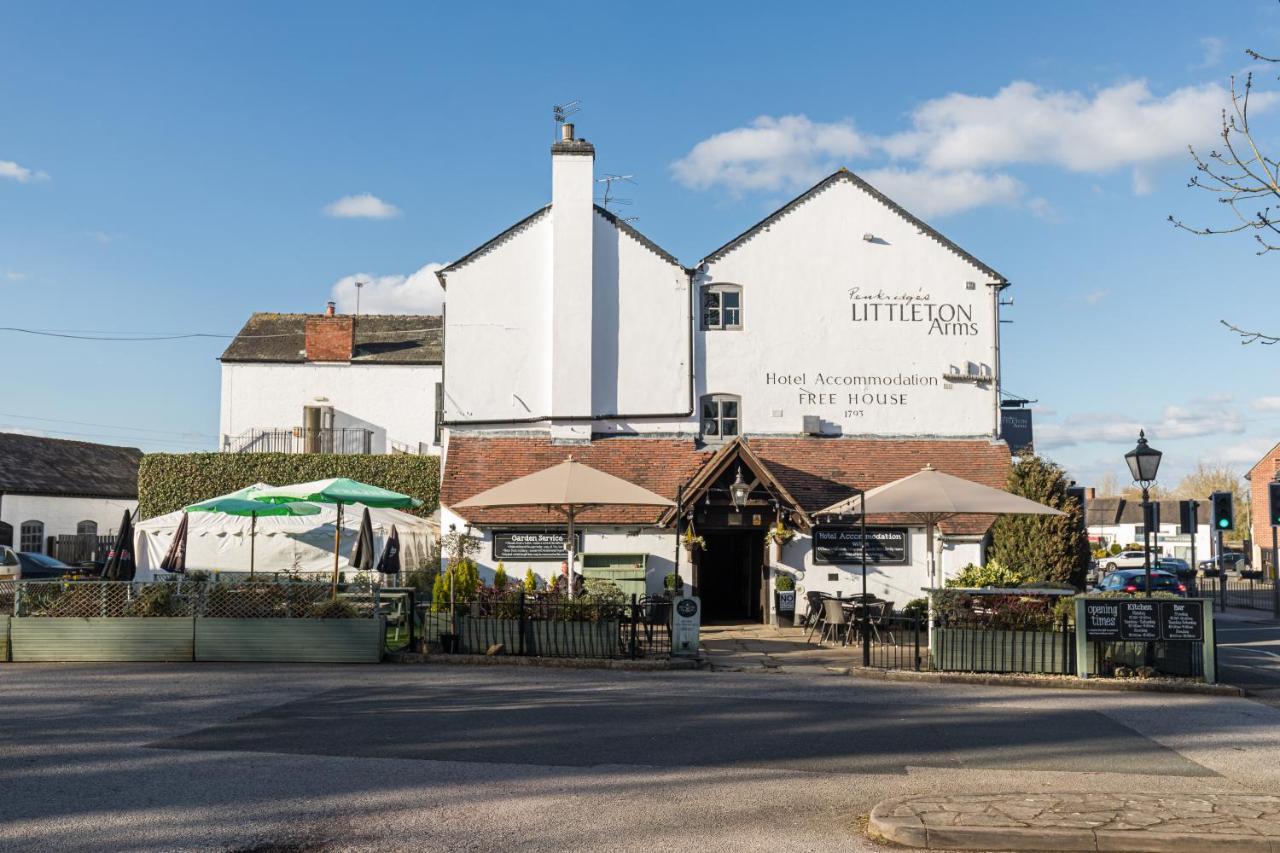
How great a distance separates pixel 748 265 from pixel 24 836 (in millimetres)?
20443

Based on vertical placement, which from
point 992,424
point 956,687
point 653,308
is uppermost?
point 653,308

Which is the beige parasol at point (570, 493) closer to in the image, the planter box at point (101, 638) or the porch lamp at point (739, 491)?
the porch lamp at point (739, 491)

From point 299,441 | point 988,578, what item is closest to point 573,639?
point 988,578

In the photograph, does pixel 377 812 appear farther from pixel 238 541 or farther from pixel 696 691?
pixel 238 541

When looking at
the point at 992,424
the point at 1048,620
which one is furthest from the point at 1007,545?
the point at 1048,620

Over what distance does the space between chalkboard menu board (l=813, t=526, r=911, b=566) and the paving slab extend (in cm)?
1459

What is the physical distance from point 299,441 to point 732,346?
17968mm

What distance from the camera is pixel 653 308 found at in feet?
82.8

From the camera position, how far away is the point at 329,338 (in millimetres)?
38188

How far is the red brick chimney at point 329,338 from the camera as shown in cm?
3812

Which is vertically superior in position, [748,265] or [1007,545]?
[748,265]

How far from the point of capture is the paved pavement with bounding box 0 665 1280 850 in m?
7.21

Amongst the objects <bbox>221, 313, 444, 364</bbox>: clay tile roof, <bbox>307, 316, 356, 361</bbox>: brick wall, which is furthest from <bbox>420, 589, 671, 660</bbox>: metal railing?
<bbox>307, 316, 356, 361</bbox>: brick wall

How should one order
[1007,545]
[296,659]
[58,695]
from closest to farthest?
[58,695], [296,659], [1007,545]
